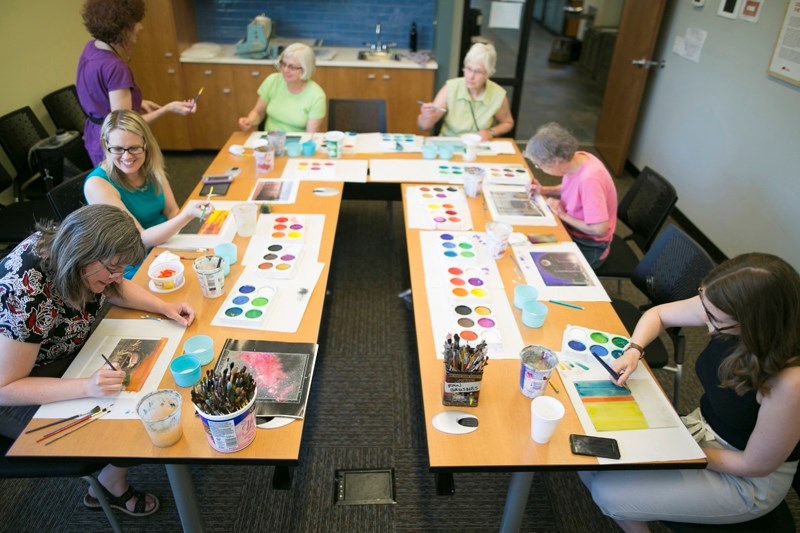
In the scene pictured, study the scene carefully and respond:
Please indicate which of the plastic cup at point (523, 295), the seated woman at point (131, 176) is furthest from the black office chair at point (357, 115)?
the plastic cup at point (523, 295)

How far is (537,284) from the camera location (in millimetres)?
1988

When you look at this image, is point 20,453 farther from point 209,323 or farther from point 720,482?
point 720,482

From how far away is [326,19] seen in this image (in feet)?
16.0

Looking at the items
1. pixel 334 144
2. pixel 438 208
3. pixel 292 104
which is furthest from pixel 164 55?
pixel 438 208

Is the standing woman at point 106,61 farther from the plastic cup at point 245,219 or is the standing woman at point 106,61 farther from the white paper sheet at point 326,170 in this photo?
the plastic cup at point 245,219

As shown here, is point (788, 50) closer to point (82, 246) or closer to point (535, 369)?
point (535, 369)

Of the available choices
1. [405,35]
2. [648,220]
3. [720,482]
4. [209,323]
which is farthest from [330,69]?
[720,482]

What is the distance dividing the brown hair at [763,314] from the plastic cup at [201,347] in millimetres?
1454

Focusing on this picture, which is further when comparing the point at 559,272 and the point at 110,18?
the point at 110,18

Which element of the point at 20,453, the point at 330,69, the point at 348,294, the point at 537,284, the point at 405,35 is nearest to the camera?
the point at 20,453

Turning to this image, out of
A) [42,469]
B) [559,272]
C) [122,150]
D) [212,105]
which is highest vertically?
[122,150]

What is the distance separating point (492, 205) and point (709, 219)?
215cm

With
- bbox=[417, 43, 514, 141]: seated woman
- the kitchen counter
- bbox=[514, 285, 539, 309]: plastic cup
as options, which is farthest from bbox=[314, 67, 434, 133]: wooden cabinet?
bbox=[514, 285, 539, 309]: plastic cup

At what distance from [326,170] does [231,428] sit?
1822 millimetres
